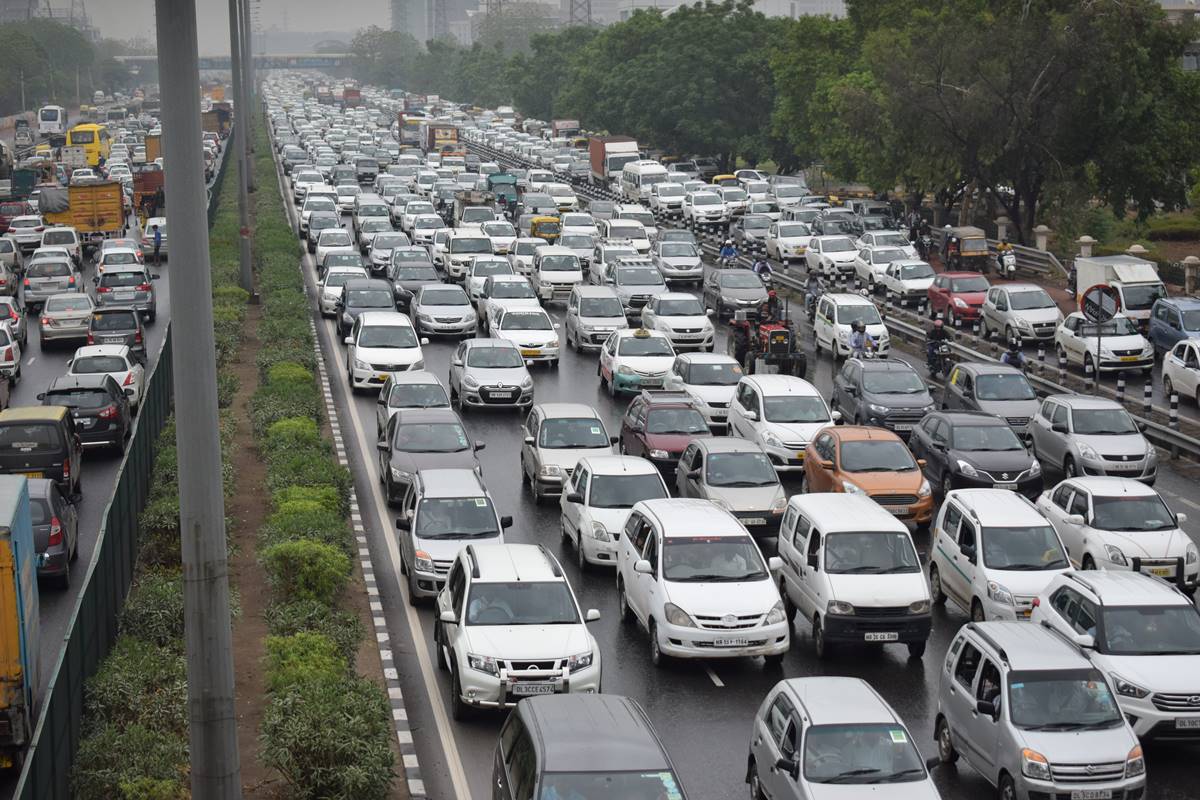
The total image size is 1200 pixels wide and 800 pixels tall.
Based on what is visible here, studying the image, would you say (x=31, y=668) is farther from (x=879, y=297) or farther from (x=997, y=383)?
(x=879, y=297)

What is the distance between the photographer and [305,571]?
2089 cm

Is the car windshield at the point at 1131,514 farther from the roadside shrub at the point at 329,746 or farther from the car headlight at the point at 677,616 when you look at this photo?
the roadside shrub at the point at 329,746

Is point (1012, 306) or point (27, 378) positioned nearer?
point (27, 378)

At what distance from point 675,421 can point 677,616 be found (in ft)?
34.1

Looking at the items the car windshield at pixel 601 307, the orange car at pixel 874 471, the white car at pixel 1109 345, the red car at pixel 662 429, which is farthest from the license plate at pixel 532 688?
the car windshield at pixel 601 307

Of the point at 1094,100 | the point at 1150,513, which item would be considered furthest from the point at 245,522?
the point at 1094,100

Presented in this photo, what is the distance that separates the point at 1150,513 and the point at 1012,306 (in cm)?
1989

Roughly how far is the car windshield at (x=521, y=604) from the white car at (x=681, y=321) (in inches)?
896

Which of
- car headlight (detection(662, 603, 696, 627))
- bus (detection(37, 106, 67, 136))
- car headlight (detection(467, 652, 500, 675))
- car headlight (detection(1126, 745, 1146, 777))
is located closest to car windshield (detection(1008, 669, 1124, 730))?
car headlight (detection(1126, 745, 1146, 777))

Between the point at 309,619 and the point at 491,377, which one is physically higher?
the point at 309,619

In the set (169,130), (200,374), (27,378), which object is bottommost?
(27,378)

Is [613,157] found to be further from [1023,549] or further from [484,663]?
[484,663]

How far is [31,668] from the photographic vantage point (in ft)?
54.7

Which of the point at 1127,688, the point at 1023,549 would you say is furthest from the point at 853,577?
the point at 1127,688
